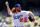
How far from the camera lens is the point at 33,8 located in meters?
11.8

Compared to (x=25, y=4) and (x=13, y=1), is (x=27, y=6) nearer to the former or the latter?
(x=25, y=4)

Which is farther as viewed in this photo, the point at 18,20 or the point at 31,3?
the point at 31,3

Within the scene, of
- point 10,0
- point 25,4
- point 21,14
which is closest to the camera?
point 21,14

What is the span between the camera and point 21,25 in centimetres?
367

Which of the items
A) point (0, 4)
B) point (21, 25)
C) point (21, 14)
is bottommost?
point (21, 25)

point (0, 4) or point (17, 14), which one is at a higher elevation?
point (0, 4)

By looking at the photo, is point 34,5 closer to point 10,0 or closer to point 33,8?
point 33,8

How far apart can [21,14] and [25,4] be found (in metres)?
8.11

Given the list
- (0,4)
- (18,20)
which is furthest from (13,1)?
(18,20)

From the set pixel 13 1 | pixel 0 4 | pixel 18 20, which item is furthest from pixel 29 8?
pixel 18 20

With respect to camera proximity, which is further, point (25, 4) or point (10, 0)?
point (25, 4)

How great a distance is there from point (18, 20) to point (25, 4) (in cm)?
808

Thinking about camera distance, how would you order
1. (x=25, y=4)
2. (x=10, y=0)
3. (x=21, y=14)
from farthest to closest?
(x=25, y=4) < (x=10, y=0) < (x=21, y=14)

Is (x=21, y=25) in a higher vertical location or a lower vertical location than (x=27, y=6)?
lower
